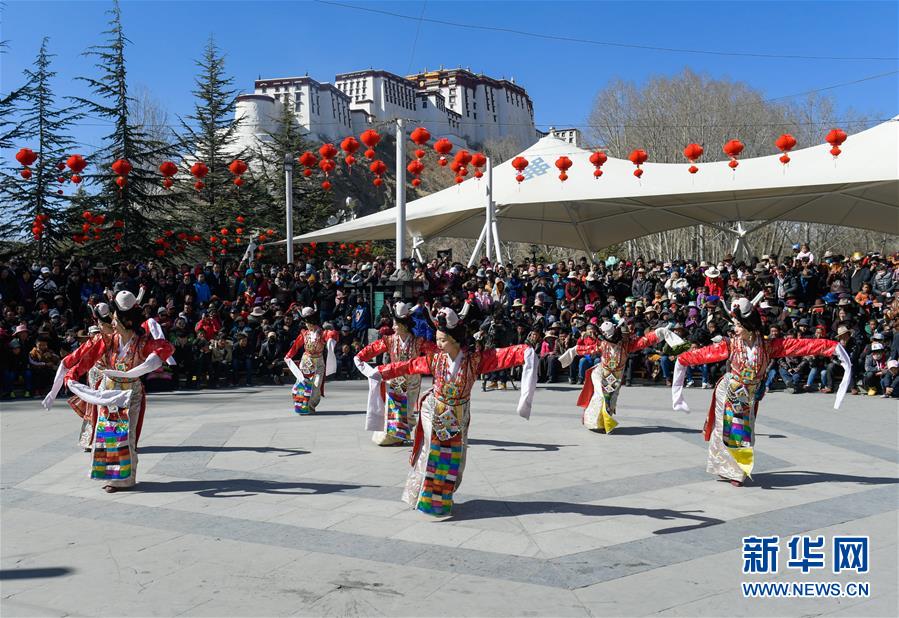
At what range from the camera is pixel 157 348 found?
255 inches

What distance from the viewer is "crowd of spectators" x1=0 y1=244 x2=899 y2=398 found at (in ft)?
41.8

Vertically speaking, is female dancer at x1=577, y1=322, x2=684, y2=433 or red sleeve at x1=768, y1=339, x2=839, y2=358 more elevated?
red sleeve at x1=768, y1=339, x2=839, y2=358

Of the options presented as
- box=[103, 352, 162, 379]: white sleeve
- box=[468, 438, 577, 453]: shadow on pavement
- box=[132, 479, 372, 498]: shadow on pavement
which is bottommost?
box=[132, 479, 372, 498]: shadow on pavement

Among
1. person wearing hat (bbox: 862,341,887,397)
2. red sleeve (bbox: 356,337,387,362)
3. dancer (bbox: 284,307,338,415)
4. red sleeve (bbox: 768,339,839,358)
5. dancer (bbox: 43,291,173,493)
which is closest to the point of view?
red sleeve (bbox: 768,339,839,358)

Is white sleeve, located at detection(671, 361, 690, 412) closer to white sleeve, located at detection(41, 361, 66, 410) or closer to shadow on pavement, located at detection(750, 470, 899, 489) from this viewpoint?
shadow on pavement, located at detection(750, 470, 899, 489)

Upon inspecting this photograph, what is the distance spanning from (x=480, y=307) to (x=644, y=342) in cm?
408

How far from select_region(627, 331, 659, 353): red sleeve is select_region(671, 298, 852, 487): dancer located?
132cm

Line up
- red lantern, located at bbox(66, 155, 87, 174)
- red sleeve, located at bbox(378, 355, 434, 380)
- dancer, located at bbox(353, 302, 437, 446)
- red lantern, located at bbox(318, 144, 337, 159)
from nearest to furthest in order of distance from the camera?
red sleeve, located at bbox(378, 355, 434, 380), dancer, located at bbox(353, 302, 437, 446), red lantern, located at bbox(66, 155, 87, 174), red lantern, located at bbox(318, 144, 337, 159)

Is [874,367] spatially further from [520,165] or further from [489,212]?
[520,165]

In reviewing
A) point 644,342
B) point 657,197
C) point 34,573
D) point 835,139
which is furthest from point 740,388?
point 657,197

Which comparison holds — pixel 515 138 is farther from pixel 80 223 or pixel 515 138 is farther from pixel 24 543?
pixel 24 543

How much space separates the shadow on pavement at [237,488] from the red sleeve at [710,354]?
314cm

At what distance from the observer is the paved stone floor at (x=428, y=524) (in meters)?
3.99

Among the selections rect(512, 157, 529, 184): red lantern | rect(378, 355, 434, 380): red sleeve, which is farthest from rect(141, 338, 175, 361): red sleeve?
rect(512, 157, 529, 184): red lantern
